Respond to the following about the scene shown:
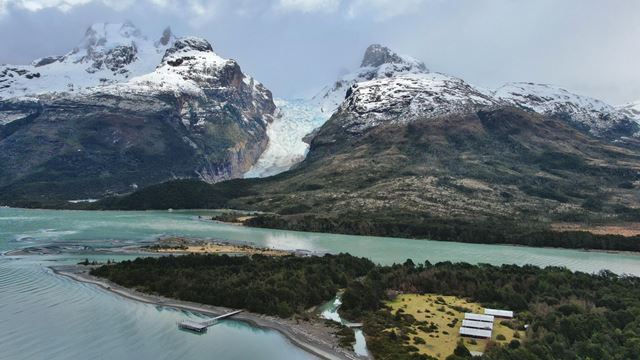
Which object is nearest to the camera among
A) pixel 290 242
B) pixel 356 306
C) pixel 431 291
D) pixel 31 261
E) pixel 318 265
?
pixel 356 306

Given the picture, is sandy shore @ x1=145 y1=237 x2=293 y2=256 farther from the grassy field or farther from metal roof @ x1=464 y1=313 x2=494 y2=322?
metal roof @ x1=464 y1=313 x2=494 y2=322

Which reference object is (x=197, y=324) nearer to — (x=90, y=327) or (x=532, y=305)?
(x=90, y=327)

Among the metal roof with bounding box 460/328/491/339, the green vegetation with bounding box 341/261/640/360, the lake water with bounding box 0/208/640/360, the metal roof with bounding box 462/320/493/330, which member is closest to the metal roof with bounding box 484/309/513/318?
the green vegetation with bounding box 341/261/640/360

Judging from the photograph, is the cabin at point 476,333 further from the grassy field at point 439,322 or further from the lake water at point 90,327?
the lake water at point 90,327

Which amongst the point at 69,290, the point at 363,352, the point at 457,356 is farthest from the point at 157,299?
the point at 457,356

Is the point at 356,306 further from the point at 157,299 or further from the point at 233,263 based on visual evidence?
the point at 233,263

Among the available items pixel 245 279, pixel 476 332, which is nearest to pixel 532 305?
pixel 476 332
